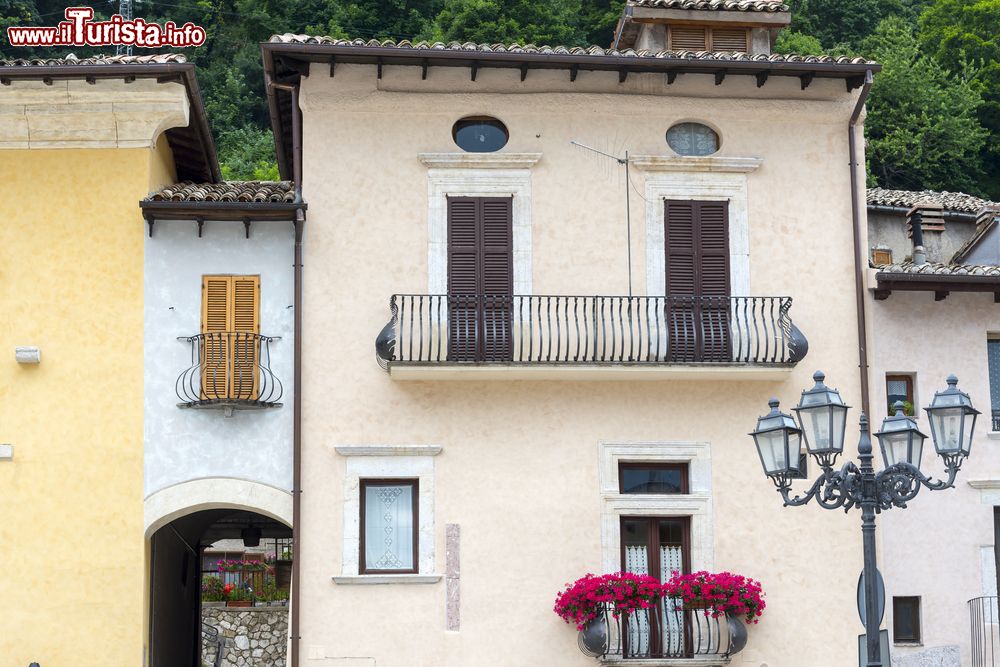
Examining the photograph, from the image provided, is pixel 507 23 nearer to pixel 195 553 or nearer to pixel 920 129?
pixel 920 129

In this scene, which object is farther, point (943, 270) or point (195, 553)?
point (195, 553)

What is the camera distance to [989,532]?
62.2 feet

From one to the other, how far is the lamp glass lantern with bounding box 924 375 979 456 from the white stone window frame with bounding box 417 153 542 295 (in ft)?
23.7

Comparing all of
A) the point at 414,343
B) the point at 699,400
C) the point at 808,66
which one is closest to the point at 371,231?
the point at 414,343

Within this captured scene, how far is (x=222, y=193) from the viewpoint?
61.0 feet

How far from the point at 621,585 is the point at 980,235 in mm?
8564

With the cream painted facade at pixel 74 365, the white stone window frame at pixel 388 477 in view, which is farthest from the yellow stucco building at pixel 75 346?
the white stone window frame at pixel 388 477

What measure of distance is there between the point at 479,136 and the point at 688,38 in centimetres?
400

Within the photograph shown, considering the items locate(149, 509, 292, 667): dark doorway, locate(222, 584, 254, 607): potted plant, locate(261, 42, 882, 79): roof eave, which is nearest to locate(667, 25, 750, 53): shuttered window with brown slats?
locate(261, 42, 882, 79): roof eave

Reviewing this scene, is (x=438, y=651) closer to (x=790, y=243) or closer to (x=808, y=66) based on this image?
(x=790, y=243)

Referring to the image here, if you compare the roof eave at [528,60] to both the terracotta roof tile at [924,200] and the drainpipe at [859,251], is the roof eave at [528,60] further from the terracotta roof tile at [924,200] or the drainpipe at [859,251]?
the terracotta roof tile at [924,200]

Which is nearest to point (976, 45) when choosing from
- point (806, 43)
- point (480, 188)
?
point (806, 43)

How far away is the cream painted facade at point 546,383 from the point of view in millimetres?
17891

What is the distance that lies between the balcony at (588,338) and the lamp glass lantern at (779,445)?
18.5ft
